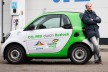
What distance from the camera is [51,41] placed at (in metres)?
13.3

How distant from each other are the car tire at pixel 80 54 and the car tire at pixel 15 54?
1.54m

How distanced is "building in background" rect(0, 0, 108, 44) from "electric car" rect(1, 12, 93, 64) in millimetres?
7986

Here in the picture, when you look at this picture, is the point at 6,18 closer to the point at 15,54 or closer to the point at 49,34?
the point at 15,54

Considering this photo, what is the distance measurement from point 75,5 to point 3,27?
4.09 metres

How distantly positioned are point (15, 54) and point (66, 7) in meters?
8.79

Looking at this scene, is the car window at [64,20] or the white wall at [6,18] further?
the white wall at [6,18]

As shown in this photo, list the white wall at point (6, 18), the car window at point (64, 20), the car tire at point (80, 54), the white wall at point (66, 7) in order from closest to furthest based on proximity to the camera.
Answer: the car tire at point (80, 54) < the car window at point (64, 20) < the white wall at point (66, 7) < the white wall at point (6, 18)

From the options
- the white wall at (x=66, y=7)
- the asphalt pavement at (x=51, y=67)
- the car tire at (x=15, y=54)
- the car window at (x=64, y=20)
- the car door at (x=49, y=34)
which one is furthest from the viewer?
the white wall at (x=66, y=7)

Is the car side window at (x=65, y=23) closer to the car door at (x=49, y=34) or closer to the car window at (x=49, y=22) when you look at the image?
the car door at (x=49, y=34)

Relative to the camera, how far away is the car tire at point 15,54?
13.5 m

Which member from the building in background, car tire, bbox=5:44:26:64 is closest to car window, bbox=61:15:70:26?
car tire, bbox=5:44:26:64

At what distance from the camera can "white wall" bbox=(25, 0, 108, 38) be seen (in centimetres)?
2142

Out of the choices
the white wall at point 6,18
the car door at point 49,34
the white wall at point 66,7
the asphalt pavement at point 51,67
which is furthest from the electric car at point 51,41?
the white wall at point 6,18

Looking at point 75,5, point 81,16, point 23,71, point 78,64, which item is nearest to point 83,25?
point 81,16
